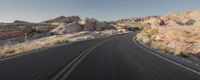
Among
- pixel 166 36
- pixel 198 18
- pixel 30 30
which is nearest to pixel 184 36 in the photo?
pixel 166 36

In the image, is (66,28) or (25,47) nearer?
(25,47)

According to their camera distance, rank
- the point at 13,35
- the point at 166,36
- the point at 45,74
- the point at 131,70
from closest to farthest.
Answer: the point at 45,74
the point at 131,70
the point at 166,36
the point at 13,35

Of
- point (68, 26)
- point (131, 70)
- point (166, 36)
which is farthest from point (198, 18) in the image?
point (131, 70)

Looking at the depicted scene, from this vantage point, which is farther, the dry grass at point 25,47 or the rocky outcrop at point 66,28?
the rocky outcrop at point 66,28

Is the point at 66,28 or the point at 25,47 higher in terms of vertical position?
the point at 66,28

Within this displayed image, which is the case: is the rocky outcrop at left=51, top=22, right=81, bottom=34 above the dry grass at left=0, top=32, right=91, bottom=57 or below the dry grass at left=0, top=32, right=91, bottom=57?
above

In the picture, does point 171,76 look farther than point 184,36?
No

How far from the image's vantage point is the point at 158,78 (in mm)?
9039

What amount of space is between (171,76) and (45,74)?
417cm

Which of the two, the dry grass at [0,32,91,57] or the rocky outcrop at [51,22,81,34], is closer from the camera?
the dry grass at [0,32,91,57]

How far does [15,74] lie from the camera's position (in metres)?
9.98

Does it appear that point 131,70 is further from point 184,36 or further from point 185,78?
point 184,36

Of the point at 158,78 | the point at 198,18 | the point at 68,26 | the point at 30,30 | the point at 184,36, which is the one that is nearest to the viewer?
the point at 158,78

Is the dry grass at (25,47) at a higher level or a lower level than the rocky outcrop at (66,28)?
lower
